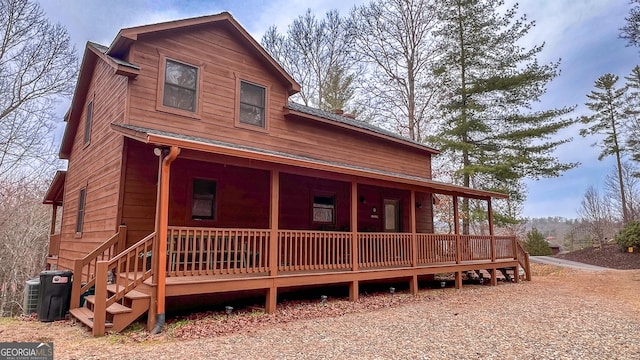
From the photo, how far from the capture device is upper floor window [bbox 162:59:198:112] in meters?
9.27

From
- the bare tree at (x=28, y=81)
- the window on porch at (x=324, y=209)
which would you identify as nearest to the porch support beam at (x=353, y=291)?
the window on porch at (x=324, y=209)

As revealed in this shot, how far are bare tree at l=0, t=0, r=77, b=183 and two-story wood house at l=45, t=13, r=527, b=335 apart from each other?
5595 millimetres

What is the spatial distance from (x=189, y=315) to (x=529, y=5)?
21.5 meters

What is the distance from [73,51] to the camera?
18953 mm

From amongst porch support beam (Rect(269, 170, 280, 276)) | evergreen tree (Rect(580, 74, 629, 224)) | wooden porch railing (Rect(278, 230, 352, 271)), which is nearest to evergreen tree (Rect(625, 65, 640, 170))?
evergreen tree (Rect(580, 74, 629, 224))

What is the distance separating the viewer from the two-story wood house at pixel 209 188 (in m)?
6.87

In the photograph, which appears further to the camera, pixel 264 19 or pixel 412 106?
pixel 264 19

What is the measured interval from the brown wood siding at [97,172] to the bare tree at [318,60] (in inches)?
554

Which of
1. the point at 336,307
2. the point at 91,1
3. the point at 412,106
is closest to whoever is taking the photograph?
the point at 336,307

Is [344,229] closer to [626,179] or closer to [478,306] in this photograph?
[478,306]

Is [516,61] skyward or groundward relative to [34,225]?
skyward

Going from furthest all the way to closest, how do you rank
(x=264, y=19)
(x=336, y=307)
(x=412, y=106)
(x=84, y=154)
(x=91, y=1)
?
1. (x=264, y=19)
2. (x=412, y=106)
3. (x=91, y=1)
4. (x=84, y=154)
5. (x=336, y=307)

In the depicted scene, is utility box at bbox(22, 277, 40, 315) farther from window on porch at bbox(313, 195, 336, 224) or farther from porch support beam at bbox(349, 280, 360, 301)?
window on porch at bbox(313, 195, 336, 224)

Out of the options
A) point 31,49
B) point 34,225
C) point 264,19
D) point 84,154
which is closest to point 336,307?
point 84,154
